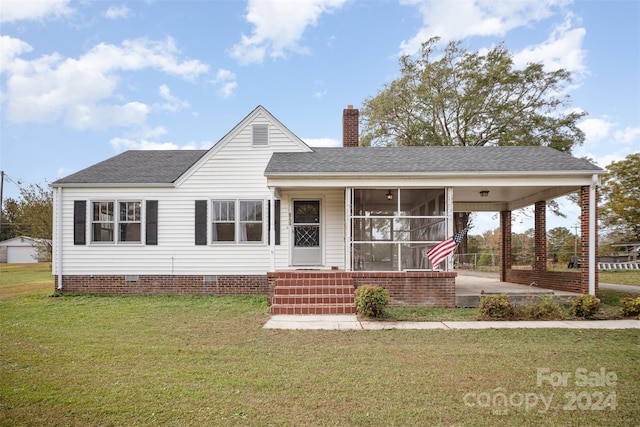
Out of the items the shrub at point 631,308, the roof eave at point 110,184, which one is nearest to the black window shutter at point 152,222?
the roof eave at point 110,184

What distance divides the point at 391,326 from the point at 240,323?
2.97 metres

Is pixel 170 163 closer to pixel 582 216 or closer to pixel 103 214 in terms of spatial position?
pixel 103 214

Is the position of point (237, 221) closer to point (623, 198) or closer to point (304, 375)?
point (304, 375)

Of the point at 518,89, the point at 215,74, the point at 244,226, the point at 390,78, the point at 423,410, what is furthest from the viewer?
the point at 390,78

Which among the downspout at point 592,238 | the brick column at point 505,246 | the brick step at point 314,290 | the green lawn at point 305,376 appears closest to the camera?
the green lawn at point 305,376

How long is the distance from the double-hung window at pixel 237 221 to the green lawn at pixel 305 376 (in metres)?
4.70

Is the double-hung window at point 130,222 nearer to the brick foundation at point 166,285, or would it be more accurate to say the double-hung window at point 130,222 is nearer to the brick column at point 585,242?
the brick foundation at point 166,285

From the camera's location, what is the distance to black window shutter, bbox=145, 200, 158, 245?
40.3 ft

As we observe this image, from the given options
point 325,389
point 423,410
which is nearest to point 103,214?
point 325,389

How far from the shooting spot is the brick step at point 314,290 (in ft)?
32.2

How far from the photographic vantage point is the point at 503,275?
14859 millimetres

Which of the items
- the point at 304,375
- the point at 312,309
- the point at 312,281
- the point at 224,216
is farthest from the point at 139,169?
the point at 304,375

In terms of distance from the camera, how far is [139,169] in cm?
1321

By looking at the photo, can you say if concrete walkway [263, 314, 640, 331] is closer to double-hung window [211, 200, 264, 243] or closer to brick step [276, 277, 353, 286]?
brick step [276, 277, 353, 286]
